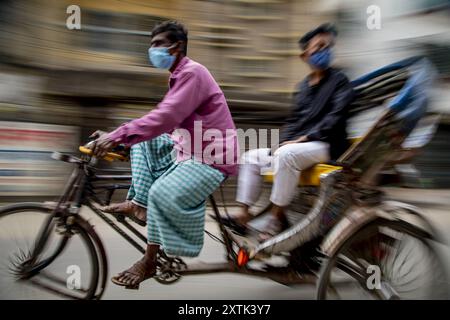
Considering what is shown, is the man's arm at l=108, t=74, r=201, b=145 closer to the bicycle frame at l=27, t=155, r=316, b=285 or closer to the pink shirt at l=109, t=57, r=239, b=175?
the pink shirt at l=109, t=57, r=239, b=175

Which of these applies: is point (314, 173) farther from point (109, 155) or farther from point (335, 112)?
point (109, 155)

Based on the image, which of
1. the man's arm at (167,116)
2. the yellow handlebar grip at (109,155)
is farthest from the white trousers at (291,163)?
the yellow handlebar grip at (109,155)

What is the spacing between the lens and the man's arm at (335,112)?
8.50 ft

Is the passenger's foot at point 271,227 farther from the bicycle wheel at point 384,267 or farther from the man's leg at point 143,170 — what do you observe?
the man's leg at point 143,170

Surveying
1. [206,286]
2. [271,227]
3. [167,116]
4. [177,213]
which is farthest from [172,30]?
[206,286]

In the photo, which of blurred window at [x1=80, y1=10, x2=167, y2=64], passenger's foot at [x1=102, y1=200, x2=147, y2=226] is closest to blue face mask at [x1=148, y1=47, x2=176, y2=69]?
passenger's foot at [x1=102, y1=200, x2=147, y2=226]

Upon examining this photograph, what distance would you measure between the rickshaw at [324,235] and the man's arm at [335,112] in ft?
0.42

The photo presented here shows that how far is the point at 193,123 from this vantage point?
2506 millimetres

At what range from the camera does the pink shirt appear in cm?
234

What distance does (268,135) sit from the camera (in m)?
3.16

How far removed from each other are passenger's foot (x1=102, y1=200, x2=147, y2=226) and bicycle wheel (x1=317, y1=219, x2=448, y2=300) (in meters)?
0.91

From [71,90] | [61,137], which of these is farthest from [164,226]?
[71,90]

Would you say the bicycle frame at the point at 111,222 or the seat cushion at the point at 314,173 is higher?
the seat cushion at the point at 314,173

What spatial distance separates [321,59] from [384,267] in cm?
109
